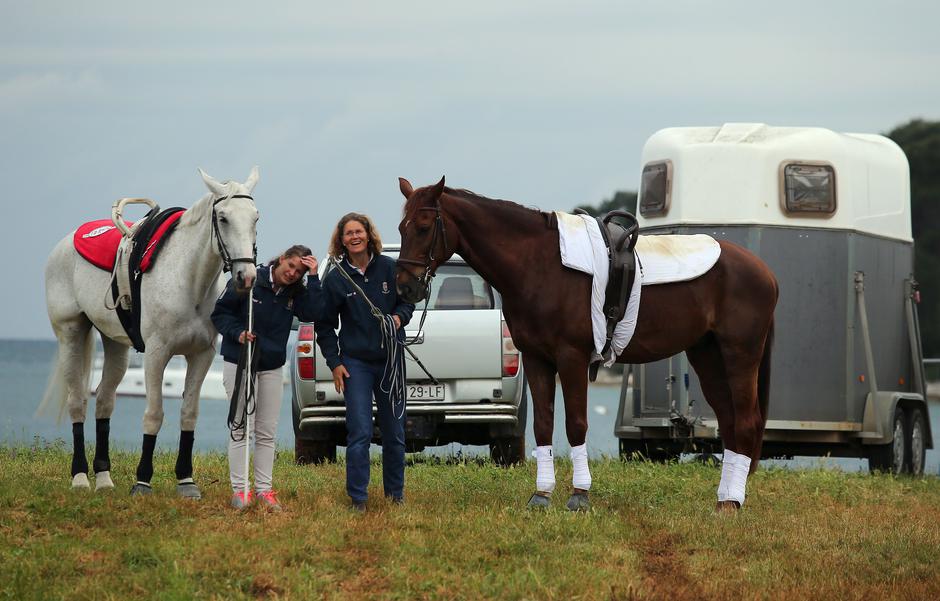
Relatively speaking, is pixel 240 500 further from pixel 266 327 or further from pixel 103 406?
pixel 103 406

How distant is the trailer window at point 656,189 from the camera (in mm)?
13961

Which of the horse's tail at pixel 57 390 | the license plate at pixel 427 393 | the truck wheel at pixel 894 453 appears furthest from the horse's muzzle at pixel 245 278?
the truck wheel at pixel 894 453

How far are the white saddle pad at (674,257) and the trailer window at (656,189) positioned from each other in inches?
157

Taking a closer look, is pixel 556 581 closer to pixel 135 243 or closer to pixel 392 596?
pixel 392 596

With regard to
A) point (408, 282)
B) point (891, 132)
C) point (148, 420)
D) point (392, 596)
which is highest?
point (891, 132)

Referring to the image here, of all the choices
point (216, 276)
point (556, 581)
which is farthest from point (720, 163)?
point (556, 581)

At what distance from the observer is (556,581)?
22.8 feet

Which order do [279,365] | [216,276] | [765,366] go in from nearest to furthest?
[279,365]
[216,276]
[765,366]

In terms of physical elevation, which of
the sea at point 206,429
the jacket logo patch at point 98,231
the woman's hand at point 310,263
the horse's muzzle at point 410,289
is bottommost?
the sea at point 206,429

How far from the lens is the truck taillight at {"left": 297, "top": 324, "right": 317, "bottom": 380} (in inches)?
486

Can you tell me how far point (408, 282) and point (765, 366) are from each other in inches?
122

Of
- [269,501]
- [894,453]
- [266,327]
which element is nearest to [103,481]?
[269,501]

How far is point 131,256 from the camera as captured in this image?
380 inches

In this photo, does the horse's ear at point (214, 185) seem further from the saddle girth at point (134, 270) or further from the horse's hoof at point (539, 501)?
the horse's hoof at point (539, 501)
